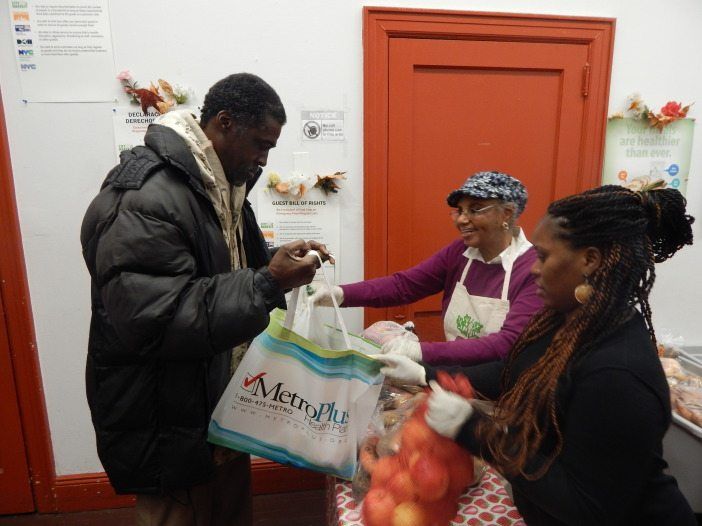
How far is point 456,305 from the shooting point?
1773mm

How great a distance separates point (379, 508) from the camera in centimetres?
95

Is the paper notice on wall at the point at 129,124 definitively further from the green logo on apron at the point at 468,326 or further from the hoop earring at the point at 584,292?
the hoop earring at the point at 584,292

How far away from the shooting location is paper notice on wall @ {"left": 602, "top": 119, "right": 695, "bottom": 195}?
2.28m

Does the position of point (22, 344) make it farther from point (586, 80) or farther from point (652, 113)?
point (652, 113)

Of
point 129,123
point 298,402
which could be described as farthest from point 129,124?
point 298,402

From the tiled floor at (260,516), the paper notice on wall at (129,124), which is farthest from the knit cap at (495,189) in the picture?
the tiled floor at (260,516)

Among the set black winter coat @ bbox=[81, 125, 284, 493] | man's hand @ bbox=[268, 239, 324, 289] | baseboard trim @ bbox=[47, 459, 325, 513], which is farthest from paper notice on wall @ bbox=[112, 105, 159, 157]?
baseboard trim @ bbox=[47, 459, 325, 513]

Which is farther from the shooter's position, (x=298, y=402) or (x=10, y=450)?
(x=10, y=450)

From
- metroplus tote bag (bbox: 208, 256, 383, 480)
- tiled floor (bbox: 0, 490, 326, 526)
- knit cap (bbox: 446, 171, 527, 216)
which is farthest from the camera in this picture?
tiled floor (bbox: 0, 490, 326, 526)

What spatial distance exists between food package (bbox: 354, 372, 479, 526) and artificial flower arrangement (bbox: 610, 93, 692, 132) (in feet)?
6.40

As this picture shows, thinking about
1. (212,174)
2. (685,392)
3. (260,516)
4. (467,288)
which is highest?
(212,174)

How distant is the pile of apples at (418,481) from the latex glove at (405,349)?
1.20ft

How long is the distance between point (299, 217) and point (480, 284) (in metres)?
0.90

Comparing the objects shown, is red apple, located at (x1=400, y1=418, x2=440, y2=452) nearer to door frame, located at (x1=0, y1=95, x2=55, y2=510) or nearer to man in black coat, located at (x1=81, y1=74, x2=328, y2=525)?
man in black coat, located at (x1=81, y1=74, x2=328, y2=525)
